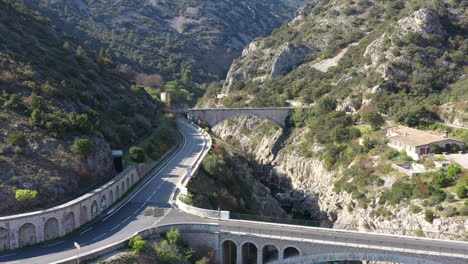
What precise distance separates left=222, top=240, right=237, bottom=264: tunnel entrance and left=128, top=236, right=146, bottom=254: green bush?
873 cm

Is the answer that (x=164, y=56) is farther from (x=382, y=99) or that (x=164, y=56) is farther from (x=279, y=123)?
(x=382, y=99)

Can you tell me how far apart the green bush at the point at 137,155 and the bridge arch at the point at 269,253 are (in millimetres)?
22545

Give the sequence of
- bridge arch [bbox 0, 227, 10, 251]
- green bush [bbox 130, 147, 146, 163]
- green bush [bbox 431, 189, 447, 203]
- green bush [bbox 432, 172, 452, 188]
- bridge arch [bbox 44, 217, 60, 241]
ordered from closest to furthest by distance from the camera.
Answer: bridge arch [bbox 0, 227, 10, 251] → bridge arch [bbox 44, 217, 60, 241] → green bush [bbox 431, 189, 447, 203] → green bush [bbox 432, 172, 452, 188] → green bush [bbox 130, 147, 146, 163]

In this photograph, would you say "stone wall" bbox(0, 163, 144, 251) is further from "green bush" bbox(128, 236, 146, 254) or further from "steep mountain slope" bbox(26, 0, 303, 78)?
"steep mountain slope" bbox(26, 0, 303, 78)

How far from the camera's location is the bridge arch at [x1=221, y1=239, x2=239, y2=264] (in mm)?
40125

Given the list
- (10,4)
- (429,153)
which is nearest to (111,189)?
(429,153)

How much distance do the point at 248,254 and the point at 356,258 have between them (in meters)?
11.0

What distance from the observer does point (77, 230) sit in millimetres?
38688

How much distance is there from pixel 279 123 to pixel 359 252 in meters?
59.1

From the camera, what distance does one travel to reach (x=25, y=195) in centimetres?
3653

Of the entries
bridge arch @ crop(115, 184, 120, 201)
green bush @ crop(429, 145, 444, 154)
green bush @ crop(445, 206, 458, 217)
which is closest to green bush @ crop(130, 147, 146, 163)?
bridge arch @ crop(115, 184, 120, 201)

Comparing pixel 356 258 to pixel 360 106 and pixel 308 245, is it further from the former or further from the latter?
pixel 360 106

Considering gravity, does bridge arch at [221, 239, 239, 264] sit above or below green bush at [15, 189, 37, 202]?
below

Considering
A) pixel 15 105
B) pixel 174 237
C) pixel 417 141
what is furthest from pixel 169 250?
pixel 417 141
